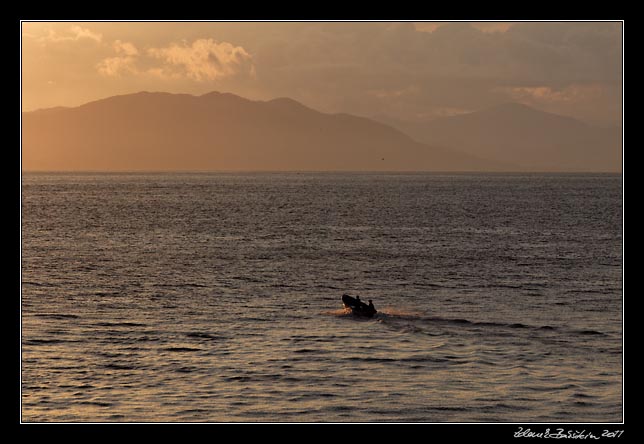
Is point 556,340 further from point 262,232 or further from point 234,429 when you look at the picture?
point 262,232

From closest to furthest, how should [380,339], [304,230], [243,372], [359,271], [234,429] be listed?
[234,429] < [243,372] < [380,339] < [359,271] < [304,230]

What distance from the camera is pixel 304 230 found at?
99000 millimetres

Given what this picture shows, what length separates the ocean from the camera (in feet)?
98.8

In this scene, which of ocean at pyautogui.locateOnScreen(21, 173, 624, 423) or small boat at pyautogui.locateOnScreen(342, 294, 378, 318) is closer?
ocean at pyautogui.locateOnScreen(21, 173, 624, 423)

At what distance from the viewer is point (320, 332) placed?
40500 mm

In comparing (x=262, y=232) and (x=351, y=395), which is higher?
(x=262, y=232)

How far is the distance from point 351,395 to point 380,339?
820 centimetres

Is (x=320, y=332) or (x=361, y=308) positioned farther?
(x=361, y=308)

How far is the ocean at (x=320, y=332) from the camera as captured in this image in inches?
1185

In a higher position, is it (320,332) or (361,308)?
(361,308)

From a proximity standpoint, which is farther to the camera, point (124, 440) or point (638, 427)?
point (638, 427)

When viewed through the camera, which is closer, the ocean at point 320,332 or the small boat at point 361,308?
the ocean at point 320,332

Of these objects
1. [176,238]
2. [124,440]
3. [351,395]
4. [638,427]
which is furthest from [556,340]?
[176,238]

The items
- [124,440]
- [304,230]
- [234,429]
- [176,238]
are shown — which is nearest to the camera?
[124,440]
